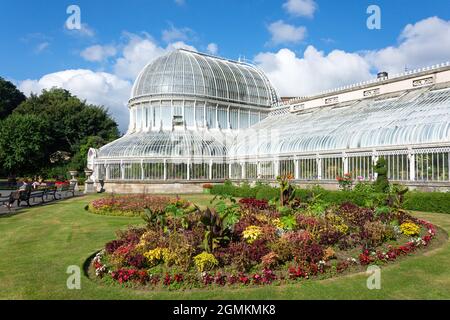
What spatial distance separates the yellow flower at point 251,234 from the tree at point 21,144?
5191 cm

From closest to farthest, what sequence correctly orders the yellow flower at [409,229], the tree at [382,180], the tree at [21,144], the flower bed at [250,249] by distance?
1. the flower bed at [250,249]
2. the yellow flower at [409,229]
3. the tree at [382,180]
4. the tree at [21,144]

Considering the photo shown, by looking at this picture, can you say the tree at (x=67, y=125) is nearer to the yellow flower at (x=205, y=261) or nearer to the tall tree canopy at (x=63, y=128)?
the tall tree canopy at (x=63, y=128)

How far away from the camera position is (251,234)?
487 inches

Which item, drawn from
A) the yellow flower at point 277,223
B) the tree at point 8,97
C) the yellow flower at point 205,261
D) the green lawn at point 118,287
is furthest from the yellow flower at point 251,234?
the tree at point 8,97

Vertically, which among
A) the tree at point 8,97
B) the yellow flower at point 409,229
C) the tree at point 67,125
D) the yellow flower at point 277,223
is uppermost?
the tree at point 8,97

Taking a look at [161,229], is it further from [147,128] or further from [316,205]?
[147,128]

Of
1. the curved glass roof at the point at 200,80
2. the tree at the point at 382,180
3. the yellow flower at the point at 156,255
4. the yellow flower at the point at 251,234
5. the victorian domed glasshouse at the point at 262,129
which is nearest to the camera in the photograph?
the yellow flower at the point at 156,255

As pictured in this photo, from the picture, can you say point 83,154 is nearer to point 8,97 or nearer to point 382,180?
point 8,97

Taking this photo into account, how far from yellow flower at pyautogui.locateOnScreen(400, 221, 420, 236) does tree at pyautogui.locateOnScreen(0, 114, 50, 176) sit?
54475 mm

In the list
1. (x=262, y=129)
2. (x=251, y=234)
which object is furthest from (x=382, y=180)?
(x=262, y=129)

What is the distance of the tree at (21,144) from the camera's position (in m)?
54.9

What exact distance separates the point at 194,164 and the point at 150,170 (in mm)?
4740

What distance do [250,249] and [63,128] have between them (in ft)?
220

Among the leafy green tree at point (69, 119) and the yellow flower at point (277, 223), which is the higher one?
the leafy green tree at point (69, 119)
